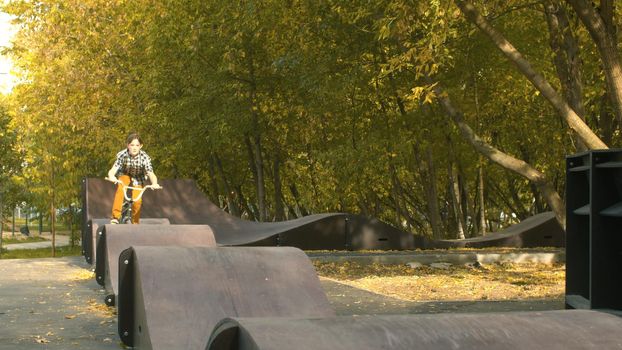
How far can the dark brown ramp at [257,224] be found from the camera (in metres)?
21.2

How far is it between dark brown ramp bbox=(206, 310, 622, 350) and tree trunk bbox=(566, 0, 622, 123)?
11.0 metres

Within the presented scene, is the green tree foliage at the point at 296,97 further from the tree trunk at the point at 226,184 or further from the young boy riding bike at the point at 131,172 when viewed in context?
the young boy riding bike at the point at 131,172

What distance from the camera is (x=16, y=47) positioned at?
37219 millimetres

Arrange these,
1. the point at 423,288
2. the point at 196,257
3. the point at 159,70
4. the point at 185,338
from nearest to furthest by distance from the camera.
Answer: the point at 185,338
the point at 196,257
the point at 423,288
the point at 159,70

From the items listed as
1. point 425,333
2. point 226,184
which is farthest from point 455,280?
point 226,184

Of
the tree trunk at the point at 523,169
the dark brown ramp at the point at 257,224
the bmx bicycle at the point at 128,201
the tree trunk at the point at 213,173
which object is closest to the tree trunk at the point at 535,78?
the tree trunk at the point at 523,169

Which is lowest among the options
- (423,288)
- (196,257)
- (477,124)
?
(423,288)

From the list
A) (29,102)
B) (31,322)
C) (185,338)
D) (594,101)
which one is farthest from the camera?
(29,102)

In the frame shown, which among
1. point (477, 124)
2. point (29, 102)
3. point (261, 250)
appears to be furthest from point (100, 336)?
point (29, 102)

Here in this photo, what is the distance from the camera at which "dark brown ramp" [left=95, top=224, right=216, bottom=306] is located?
1109 cm

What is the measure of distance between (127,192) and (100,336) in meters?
6.26

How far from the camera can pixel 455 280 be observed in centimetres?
1598

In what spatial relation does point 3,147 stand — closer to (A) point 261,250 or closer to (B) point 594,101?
(B) point 594,101

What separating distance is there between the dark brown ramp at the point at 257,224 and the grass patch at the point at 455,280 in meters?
1.97
